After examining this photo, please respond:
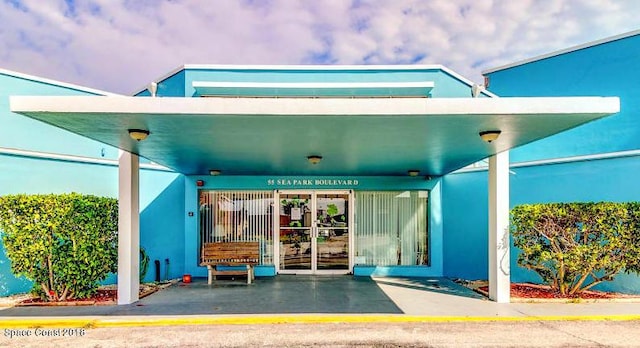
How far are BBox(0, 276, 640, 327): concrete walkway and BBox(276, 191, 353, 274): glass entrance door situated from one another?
2.05 metres

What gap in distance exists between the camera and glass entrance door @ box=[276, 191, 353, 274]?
10930 millimetres

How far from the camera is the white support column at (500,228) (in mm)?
7359

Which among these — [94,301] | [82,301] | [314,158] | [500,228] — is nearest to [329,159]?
[314,158]

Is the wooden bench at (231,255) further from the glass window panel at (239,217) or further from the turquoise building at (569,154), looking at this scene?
the turquoise building at (569,154)

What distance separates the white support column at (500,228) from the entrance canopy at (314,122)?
1.07 ft

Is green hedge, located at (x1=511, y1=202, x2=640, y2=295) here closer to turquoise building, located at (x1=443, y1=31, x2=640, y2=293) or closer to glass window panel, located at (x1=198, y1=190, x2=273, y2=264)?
turquoise building, located at (x1=443, y1=31, x2=640, y2=293)

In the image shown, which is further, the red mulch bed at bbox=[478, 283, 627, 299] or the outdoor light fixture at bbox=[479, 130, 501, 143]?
the red mulch bed at bbox=[478, 283, 627, 299]

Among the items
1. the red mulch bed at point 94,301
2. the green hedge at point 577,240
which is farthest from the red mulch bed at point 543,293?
the red mulch bed at point 94,301

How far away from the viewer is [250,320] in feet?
20.4

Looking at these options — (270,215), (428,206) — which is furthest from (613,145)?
(270,215)

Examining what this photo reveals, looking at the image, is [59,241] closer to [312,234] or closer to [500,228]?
[312,234]

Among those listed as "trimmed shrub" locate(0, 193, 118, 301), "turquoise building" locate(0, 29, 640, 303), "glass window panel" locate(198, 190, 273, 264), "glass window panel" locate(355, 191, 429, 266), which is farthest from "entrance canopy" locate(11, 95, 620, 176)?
"glass window panel" locate(355, 191, 429, 266)

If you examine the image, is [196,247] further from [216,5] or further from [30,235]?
[216,5]

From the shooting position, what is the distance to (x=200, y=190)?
10875 mm
